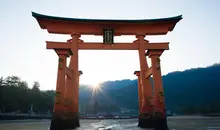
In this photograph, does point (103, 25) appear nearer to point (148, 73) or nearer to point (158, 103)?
point (148, 73)

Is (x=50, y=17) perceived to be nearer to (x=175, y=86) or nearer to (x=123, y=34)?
(x=123, y=34)

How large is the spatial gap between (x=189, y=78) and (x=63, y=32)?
10756 centimetres

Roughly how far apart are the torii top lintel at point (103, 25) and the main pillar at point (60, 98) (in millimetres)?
3060

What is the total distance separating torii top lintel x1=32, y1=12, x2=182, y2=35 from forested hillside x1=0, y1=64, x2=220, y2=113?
94.4 ft

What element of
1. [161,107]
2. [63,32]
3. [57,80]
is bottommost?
[161,107]

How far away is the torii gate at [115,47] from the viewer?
10578 mm

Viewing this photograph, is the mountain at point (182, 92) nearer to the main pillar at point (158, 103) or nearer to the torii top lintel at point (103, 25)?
the torii top lintel at point (103, 25)

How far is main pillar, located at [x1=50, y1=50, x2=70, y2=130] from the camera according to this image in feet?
32.0

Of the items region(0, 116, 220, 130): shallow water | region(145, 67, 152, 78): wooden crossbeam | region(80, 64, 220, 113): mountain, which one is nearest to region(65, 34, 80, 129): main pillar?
region(0, 116, 220, 130): shallow water

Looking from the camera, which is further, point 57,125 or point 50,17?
point 50,17

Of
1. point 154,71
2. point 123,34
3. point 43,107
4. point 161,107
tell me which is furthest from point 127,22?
point 43,107

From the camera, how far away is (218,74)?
4038 inches

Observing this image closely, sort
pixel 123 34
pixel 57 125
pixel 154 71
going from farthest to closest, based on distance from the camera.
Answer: pixel 123 34
pixel 154 71
pixel 57 125

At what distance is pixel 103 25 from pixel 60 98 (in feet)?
18.0
